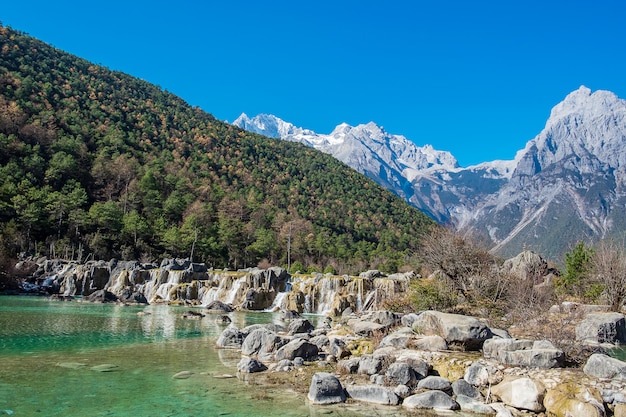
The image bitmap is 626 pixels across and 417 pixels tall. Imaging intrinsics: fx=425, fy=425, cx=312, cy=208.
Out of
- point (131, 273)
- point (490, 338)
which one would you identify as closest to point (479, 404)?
point (490, 338)

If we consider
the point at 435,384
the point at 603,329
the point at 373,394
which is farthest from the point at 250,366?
the point at 603,329

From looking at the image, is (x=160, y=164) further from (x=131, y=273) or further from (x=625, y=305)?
(x=625, y=305)

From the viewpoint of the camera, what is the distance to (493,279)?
23.7 metres

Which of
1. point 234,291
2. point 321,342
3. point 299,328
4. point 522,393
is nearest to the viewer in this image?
point 522,393

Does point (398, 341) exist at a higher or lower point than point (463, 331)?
lower

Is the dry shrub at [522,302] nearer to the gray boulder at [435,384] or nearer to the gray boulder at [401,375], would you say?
the gray boulder at [435,384]

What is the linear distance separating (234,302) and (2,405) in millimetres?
37730

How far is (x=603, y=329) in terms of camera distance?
58.5ft

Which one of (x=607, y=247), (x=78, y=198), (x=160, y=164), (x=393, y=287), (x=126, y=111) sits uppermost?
(x=126, y=111)

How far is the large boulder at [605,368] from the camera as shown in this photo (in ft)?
32.2

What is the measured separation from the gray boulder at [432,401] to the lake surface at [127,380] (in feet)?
1.36

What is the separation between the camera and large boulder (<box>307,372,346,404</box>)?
10.4 m

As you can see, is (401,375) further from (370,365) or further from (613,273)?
(613,273)

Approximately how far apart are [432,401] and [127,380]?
27.4 feet
